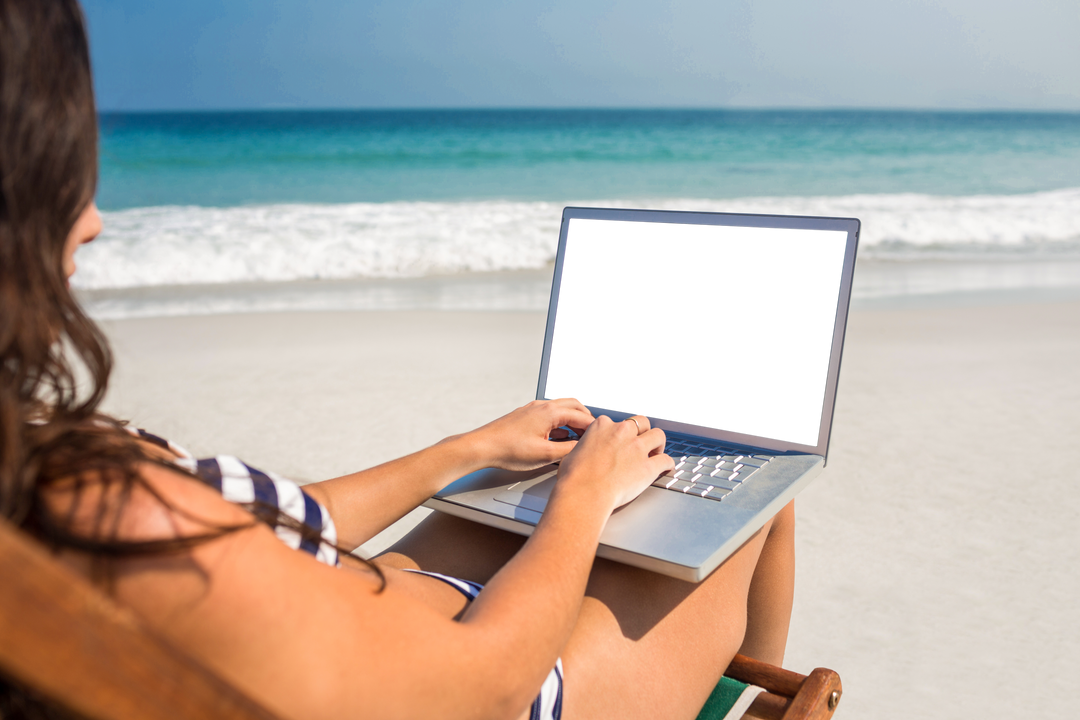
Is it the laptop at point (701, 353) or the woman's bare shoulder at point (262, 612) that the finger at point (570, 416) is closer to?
the laptop at point (701, 353)

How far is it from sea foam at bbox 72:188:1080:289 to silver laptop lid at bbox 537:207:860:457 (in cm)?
690

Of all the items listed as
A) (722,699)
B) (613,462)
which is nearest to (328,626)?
(613,462)

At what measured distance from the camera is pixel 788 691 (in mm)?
1389

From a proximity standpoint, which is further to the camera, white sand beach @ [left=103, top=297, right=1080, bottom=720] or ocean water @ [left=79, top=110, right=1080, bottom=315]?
ocean water @ [left=79, top=110, right=1080, bottom=315]

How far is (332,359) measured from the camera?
4.96m

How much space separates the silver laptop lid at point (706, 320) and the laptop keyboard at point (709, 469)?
0.19ft

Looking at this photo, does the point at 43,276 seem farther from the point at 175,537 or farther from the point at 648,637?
the point at 648,637

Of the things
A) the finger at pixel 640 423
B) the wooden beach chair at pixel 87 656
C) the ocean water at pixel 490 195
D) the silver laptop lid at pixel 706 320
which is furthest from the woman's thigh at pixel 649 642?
the ocean water at pixel 490 195

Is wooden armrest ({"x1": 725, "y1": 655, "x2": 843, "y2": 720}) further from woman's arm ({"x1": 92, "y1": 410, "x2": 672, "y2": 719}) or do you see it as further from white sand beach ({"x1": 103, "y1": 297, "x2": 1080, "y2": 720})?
white sand beach ({"x1": 103, "y1": 297, "x2": 1080, "y2": 720})

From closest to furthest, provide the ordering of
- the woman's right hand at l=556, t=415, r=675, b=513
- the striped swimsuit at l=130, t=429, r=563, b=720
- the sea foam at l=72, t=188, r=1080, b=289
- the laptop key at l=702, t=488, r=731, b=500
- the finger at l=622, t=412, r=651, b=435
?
the striped swimsuit at l=130, t=429, r=563, b=720, the woman's right hand at l=556, t=415, r=675, b=513, the finger at l=622, t=412, r=651, b=435, the laptop key at l=702, t=488, r=731, b=500, the sea foam at l=72, t=188, r=1080, b=289

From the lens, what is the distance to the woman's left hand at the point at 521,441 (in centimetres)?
139

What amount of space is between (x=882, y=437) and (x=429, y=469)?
9.59ft

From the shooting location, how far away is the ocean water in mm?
8312

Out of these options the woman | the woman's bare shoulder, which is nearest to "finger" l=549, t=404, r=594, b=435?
the woman
